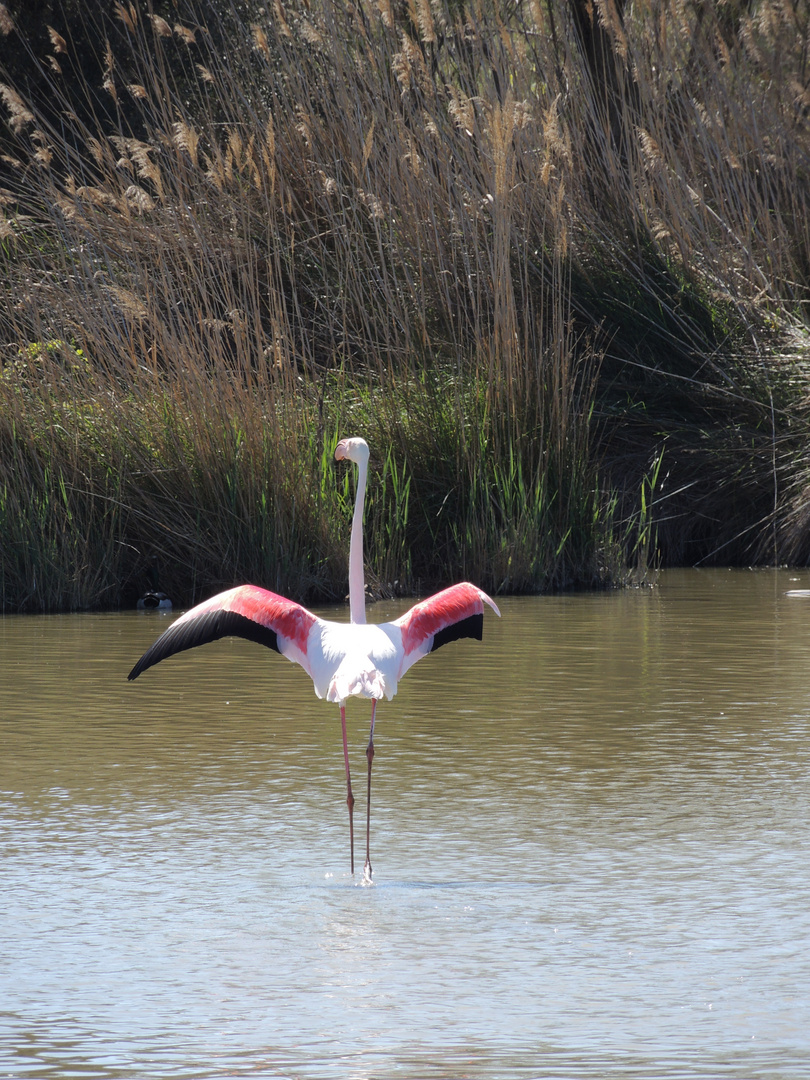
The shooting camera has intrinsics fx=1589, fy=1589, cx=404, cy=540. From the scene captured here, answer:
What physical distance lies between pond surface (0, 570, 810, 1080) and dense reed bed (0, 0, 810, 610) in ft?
5.54

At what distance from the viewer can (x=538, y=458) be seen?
8.18 meters

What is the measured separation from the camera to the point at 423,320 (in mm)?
8320

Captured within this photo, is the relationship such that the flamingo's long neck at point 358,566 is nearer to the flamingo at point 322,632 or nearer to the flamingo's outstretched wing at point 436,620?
the flamingo at point 322,632

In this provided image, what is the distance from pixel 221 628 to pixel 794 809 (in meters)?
1.46

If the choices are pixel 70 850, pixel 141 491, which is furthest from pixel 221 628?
pixel 141 491

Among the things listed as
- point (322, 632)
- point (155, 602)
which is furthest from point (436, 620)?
point (155, 602)

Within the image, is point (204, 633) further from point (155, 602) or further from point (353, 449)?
point (155, 602)

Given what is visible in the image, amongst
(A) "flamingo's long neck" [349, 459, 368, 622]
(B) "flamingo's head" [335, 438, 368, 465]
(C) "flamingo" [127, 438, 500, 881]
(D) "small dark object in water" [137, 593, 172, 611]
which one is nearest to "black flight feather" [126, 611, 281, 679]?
(C) "flamingo" [127, 438, 500, 881]

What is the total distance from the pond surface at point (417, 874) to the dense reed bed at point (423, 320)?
1689 millimetres

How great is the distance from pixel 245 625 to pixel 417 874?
2.45 ft

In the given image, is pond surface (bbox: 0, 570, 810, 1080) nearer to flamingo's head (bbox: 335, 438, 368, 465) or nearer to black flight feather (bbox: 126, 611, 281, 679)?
black flight feather (bbox: 126, 611, 281, 679)

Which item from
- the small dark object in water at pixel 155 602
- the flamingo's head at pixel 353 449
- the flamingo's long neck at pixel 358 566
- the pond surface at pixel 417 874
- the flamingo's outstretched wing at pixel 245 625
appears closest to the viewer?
the pond surface at pixel 417 874

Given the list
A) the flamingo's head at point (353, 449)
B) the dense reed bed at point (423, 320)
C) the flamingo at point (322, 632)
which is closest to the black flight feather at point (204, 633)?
the flamingo at point (322, 632)

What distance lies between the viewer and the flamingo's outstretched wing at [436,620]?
3768 mm
